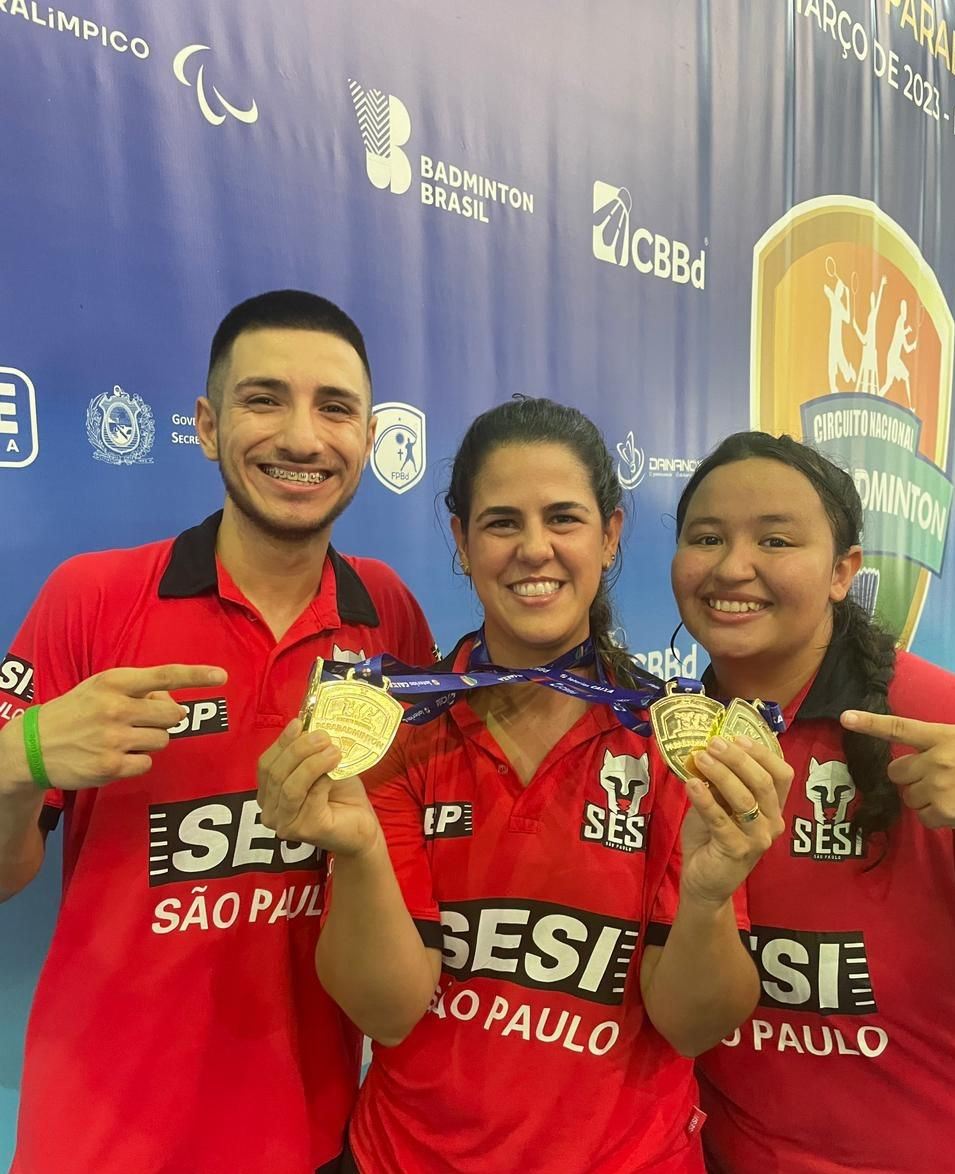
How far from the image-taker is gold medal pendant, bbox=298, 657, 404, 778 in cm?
103

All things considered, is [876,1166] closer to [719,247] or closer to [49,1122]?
[49,1122]

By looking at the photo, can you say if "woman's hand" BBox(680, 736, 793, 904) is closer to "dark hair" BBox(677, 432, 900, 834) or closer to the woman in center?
the woman in center

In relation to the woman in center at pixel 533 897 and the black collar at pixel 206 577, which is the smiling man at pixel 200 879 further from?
the woman in center at pixel 533 897

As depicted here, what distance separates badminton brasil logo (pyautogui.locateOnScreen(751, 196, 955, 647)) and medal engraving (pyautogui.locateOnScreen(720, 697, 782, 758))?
2.39 meters

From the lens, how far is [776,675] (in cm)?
138

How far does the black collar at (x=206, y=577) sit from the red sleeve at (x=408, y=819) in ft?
1.10

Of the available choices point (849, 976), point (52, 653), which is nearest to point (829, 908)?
point (849, 976)

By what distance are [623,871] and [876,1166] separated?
0.67m

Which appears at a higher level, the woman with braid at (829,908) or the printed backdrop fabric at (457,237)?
the printed backdrop fabric at (457,237)

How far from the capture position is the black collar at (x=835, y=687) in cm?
130

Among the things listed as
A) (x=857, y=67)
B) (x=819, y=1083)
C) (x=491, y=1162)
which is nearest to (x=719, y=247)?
(x=857, y=67)

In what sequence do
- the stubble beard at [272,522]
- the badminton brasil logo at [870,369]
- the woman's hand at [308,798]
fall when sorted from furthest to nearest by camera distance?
the badminton brasil logo at [870,369] → the stubble beard at [272,522] → the woman's hand at [308,798]

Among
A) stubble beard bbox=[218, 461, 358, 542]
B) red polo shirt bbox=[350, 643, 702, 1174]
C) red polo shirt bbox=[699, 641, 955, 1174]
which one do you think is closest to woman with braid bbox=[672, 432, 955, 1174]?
red polo shirt bbox=[699, 641, 955, 1174]

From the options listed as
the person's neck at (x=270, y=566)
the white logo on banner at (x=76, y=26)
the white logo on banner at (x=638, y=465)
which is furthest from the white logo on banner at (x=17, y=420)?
the white logo on banner at (x=638, y=465)
